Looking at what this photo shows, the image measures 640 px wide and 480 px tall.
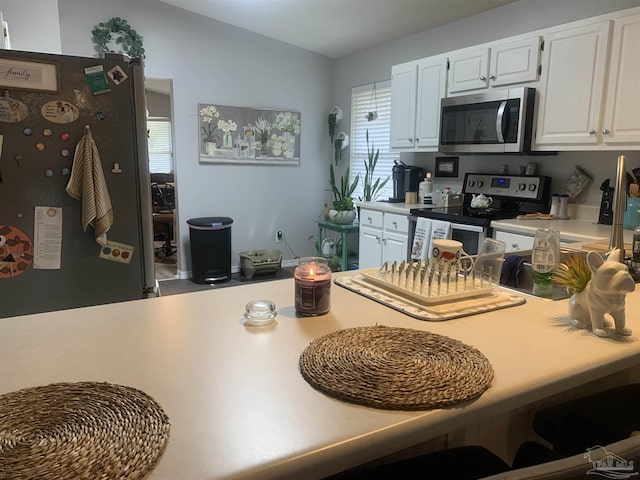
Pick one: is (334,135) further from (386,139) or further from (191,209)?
(191,209)

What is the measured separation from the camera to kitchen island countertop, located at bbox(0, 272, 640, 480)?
2.12 ft

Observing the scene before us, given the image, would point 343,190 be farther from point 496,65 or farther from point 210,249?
point 496,65

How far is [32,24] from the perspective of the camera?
3109 millimetres

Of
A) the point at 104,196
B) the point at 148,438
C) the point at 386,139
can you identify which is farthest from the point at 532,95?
the point at 148,438

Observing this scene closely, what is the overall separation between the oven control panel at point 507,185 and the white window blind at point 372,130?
112 centimetres

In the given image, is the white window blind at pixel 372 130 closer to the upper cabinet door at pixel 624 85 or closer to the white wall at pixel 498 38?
the white wall at pixel 498 38

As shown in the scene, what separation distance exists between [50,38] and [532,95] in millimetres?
3289

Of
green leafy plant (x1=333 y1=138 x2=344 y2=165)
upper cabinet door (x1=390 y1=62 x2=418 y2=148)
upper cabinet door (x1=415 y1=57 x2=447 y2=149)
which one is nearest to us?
upper cabinet door (x1=415 y1=57 x2=447 y2=149)

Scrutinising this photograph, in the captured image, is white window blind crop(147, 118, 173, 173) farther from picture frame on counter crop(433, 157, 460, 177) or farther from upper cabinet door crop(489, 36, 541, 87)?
upper cabinet door crop(489, 36, 541, 87)

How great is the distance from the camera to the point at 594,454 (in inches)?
23.1

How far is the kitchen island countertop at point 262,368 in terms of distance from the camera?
65 cm

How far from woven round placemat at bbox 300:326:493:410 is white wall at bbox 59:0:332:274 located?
4224 millimetres

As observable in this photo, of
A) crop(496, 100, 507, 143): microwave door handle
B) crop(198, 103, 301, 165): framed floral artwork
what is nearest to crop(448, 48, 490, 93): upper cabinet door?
crop(496, 100, 507, 143): microwave door handle

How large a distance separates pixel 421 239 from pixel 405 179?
1.05 meters
